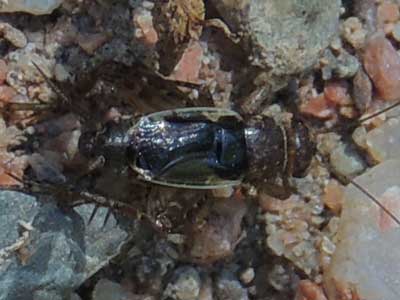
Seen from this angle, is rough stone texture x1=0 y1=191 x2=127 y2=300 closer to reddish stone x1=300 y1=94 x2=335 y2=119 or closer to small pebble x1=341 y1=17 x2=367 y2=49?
reddish stone x1=300 y1=94 x2=335 y2=119

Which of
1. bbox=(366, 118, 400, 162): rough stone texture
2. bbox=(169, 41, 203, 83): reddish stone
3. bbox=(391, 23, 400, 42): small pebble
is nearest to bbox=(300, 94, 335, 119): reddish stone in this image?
bbox=(366, 118, 400, 162): rough stone texture

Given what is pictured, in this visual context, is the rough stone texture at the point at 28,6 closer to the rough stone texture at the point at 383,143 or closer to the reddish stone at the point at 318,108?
the reddish stone at the point at 318,108

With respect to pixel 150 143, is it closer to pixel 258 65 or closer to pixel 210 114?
pixel 210 114

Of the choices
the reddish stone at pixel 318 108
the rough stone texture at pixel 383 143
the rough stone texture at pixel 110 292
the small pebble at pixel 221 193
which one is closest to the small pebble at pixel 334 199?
the rough stone texture at pixel 383 143

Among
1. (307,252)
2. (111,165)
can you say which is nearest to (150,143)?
(111,165)

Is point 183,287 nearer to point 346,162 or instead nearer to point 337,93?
point 346,162

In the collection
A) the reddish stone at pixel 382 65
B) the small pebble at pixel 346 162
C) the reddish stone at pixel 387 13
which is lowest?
the small pebble at pixel 346 162
